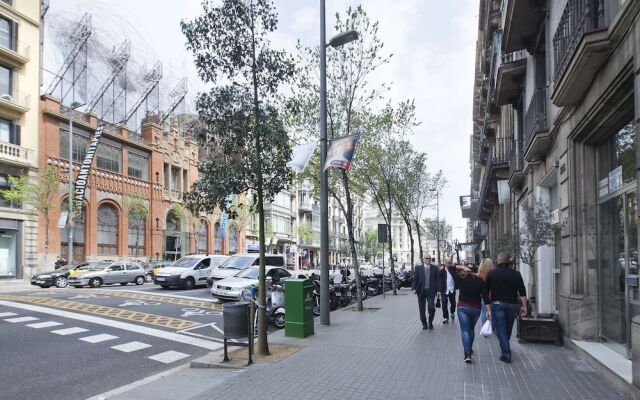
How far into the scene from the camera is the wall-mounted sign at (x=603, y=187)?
317 inches

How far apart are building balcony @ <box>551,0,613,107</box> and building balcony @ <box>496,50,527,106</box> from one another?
5.57 meters

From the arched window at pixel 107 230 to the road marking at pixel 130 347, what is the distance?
31819 mm

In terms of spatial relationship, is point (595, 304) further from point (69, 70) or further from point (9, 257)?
point (69, 70)

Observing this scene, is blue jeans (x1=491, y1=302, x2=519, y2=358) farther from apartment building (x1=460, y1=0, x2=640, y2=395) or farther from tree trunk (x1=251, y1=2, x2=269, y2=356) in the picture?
tree trunk (x1=251, y1=2, x2=269, y2=356)

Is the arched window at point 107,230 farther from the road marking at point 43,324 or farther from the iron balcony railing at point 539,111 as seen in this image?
the iron balcony railing at point 539,111

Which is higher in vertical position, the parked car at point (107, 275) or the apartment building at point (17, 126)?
the apartment building at point (17, 126)

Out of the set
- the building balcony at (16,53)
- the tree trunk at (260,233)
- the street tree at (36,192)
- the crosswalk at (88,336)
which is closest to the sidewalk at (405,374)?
the tree trunk at (260,233)

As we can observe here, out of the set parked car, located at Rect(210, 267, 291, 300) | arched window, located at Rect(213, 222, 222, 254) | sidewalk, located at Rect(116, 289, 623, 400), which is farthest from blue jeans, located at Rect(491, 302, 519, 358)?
arched window, located at Rect(213, 222, 222, 254)

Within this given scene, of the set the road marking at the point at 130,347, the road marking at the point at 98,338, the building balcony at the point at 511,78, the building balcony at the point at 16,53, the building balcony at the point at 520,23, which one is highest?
the building balcony at the point at 16,53

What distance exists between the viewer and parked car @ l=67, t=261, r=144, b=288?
2516cm

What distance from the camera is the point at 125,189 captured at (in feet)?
137

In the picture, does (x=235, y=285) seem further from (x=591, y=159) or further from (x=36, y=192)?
(x=36, y=192)

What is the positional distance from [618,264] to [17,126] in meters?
34.7

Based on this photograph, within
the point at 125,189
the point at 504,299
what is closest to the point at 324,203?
the point at 504,299
